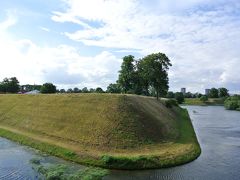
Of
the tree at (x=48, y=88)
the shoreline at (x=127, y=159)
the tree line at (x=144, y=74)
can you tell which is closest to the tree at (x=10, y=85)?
the tree at (x=48, y=88)

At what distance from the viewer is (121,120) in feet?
163

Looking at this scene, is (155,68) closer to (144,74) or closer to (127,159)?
(144,74)

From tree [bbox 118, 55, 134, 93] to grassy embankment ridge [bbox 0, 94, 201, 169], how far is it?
31.9m

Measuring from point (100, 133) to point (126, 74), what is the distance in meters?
51.8

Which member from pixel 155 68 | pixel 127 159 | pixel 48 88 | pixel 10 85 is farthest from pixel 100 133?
pixel 10 85

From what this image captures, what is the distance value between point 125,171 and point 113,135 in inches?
441

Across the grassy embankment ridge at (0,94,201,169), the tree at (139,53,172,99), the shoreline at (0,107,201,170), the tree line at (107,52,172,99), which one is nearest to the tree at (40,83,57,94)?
the tree line at (107,52,172,99)

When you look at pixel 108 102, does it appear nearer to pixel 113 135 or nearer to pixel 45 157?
pixel 113 135

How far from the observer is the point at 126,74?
9694cm

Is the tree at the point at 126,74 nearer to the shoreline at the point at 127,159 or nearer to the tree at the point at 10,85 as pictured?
the shoreline at the point at 127,159

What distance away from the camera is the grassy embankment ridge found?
38.5 m

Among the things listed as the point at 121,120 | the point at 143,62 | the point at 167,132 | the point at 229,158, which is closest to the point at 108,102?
the point at 121,120

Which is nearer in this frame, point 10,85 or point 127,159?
point 127,159

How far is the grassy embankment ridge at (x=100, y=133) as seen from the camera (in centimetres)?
3853
